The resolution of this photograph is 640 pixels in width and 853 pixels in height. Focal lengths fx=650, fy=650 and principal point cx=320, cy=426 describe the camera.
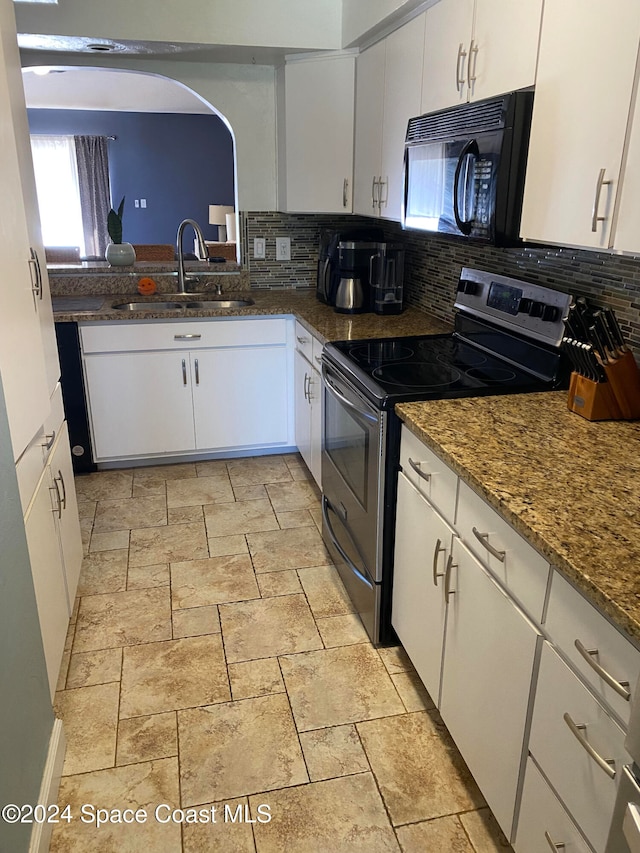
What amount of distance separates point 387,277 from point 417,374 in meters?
1.08

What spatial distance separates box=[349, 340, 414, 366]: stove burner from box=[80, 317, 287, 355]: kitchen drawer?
107cm

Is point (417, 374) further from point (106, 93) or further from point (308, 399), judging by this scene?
point (106, 93)

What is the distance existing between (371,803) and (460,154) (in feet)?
6.04

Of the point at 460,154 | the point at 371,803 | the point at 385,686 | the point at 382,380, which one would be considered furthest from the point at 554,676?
the point at 460,154

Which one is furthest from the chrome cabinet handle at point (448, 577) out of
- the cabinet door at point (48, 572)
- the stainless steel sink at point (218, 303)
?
the stainless steel sink at point (218, 303)

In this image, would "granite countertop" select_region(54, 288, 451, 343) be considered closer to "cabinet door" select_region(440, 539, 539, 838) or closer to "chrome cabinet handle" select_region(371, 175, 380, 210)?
"chrome cabinet handle" select_region(371, 175, 380, 210)

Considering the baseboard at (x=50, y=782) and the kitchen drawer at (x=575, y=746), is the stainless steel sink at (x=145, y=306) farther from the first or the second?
the kitchen drawer at (x=575, y=746)

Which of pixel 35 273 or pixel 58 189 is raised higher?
pixel 58 189

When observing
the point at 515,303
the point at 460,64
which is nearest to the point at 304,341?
the point at 515,303

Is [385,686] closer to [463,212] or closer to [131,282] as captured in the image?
[463,212]

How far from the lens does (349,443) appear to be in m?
2.33

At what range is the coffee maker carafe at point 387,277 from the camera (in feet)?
10.2

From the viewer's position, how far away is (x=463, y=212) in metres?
2.01

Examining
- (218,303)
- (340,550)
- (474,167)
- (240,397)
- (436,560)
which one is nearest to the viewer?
(436,560)
